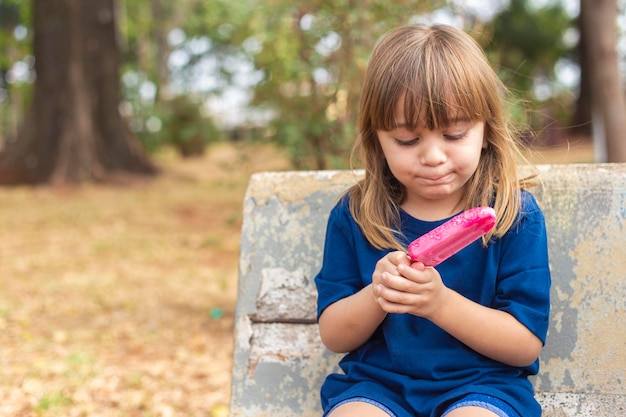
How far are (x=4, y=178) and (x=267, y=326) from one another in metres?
9.31

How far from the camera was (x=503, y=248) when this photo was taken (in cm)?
175

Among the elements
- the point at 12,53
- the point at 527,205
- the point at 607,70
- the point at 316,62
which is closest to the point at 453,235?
the point at 527,205

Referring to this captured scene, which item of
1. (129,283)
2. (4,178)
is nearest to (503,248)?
(129,283)

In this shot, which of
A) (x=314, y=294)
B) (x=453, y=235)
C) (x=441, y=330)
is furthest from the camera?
(x=314, y=294)

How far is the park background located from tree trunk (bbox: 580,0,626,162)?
0.04 ft

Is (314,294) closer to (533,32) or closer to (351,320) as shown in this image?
(351,320)

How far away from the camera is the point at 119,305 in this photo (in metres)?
4.73

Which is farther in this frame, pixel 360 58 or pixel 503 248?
pixel 360 58

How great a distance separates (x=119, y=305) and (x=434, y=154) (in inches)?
138

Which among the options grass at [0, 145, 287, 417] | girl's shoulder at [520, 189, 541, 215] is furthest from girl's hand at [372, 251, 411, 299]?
grass at [0, 145, 287, 417]

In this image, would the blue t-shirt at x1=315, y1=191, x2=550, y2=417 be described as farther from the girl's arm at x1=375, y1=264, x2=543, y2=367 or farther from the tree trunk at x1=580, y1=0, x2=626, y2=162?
the tree trunk at x1=580, y1=0, x2=626, y2=162

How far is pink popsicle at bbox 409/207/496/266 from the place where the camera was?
1515 mm

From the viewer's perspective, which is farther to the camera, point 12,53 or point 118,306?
point 12,53

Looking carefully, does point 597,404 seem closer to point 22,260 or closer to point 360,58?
point 360,58
